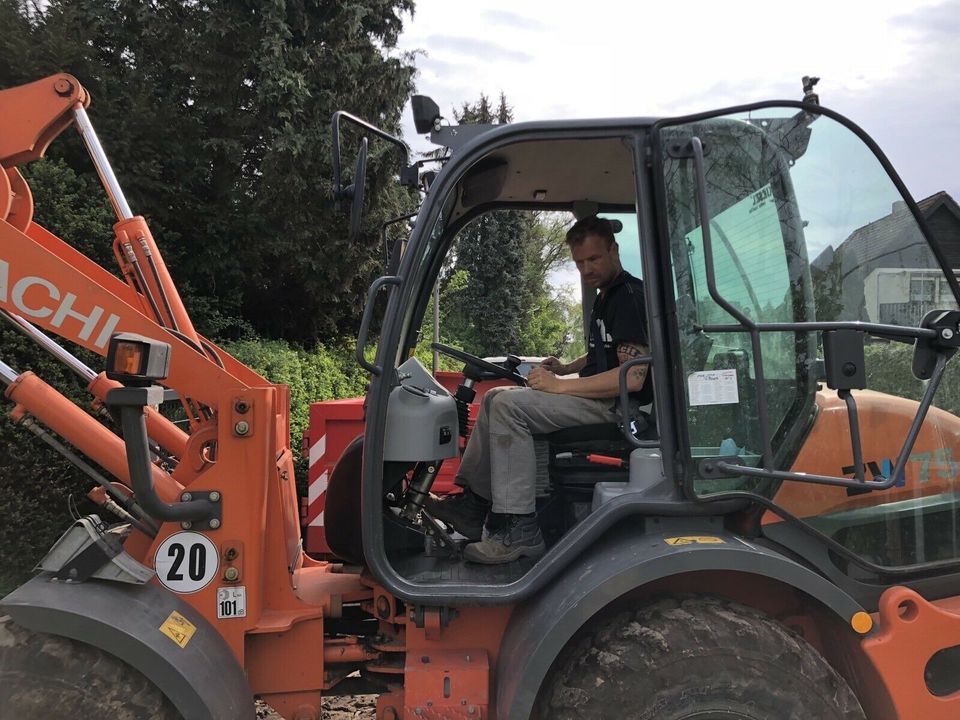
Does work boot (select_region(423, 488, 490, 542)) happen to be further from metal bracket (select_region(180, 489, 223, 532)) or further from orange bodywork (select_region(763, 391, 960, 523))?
orange bodywork (select_region(763, 391, 960, 523))

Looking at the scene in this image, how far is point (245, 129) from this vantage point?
8961 millimetres

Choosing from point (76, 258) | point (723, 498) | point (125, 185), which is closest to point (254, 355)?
point (125, 185)

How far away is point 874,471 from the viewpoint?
2.19 m

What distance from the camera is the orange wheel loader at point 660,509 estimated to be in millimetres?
2059

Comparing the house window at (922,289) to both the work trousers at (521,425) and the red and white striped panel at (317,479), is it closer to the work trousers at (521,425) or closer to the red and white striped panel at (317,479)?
the work trousers at (521,425)

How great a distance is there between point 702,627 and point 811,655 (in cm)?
35

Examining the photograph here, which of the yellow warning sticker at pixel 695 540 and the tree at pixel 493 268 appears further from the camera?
the tree at pixel 493 268

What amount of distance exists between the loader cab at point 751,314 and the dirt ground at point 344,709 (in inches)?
67.6

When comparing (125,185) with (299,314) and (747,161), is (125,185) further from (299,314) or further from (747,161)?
(747,161)

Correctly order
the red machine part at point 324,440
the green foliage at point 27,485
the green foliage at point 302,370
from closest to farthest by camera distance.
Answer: the red machine part at point 324,440 < the green foliage at point 27,485 < the green foliage at point 302,370

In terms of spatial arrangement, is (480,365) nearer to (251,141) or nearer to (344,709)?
(344,709)

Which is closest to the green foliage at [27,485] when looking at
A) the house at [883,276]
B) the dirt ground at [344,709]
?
the dirt ground at [344,709]

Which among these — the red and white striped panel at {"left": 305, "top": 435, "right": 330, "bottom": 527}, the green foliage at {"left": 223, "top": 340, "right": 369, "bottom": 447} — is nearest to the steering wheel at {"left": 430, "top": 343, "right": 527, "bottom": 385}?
the red and white striped panel at {"left": 305, "top": 435, "right": 330, "bottom": 527}

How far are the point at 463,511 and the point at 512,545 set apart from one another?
15.1 inches
